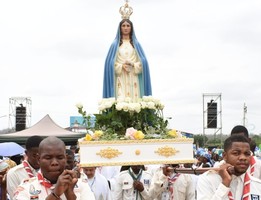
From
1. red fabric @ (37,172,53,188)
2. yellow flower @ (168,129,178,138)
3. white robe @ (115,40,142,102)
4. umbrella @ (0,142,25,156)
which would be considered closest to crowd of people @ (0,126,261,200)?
red fabric @ (37,172,53,188)

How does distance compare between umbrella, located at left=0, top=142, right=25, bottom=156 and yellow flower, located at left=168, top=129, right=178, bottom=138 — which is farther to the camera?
umbrella, located at left=0, top=142, right=25, bottom=156

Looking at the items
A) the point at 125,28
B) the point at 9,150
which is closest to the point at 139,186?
Result: the point at 125,28

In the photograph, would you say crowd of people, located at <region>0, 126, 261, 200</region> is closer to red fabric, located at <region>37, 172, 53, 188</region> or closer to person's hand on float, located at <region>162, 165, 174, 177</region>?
red fabric, located at <region>37, 172, 53, 188</region>

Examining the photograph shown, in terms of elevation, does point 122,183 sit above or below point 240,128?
below

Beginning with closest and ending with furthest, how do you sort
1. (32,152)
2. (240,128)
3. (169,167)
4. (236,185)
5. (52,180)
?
(52,180), (236,185), (32,152), (240,128), (169,167)

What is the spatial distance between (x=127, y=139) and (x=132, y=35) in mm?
3295

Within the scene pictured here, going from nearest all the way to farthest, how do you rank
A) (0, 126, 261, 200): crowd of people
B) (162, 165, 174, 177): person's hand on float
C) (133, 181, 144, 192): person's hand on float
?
(0, 126, 261, 200): crowd of people < (162, 165, 174, 177): person's hand on float < (133, 181, 144, 192): person's hand on float

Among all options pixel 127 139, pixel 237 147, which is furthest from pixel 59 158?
pixel 127 139

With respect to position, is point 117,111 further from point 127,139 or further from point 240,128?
point 240,128

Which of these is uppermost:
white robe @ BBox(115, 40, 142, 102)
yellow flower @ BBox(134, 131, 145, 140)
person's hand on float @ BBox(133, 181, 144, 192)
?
white robe @ BBox(115, 40, 142, 102)

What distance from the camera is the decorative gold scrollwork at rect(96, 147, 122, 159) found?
7.12 metres

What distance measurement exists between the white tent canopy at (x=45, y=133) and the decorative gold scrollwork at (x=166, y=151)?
649 inches

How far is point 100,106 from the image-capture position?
8.01m

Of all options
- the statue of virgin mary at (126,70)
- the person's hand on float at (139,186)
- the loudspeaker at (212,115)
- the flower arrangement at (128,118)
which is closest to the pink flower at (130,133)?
the flower arrangement at (128,118)
